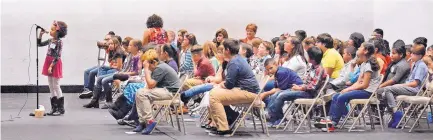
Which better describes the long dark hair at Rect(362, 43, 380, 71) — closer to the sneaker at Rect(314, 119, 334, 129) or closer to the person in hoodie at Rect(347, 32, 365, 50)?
the sneaker at Rect(314, 119, 334, 129)

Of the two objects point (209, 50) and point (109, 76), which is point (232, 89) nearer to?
point (209, 50)

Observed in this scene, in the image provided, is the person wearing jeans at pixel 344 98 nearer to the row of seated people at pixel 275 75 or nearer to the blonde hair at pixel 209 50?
the row of seated people at pixel 275 75

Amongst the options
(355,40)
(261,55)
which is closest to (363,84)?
(355,40)

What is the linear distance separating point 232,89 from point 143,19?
23.0 ft

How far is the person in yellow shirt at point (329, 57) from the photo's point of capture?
8734 millimetres

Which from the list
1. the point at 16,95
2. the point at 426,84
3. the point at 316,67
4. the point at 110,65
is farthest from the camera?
the point at 16,95

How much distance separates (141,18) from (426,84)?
6.67 m

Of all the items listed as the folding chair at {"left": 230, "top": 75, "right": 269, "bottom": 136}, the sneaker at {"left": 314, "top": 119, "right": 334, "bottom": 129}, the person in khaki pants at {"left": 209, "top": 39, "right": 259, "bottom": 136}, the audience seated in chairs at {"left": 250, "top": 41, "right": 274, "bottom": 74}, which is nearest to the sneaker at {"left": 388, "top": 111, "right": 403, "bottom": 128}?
the sneaker at {"left": 314, "top": 119, "right": 334, "bottom": 129}

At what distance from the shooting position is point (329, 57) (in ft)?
28.7

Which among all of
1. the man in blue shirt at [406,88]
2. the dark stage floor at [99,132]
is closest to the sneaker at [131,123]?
the dark stage floor at [99,132]

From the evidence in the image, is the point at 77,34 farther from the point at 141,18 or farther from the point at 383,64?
the point at 383,64

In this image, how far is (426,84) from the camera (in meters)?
8.97

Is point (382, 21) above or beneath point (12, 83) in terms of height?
above

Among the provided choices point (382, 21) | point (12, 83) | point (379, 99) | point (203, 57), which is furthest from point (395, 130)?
point (12, 83)
